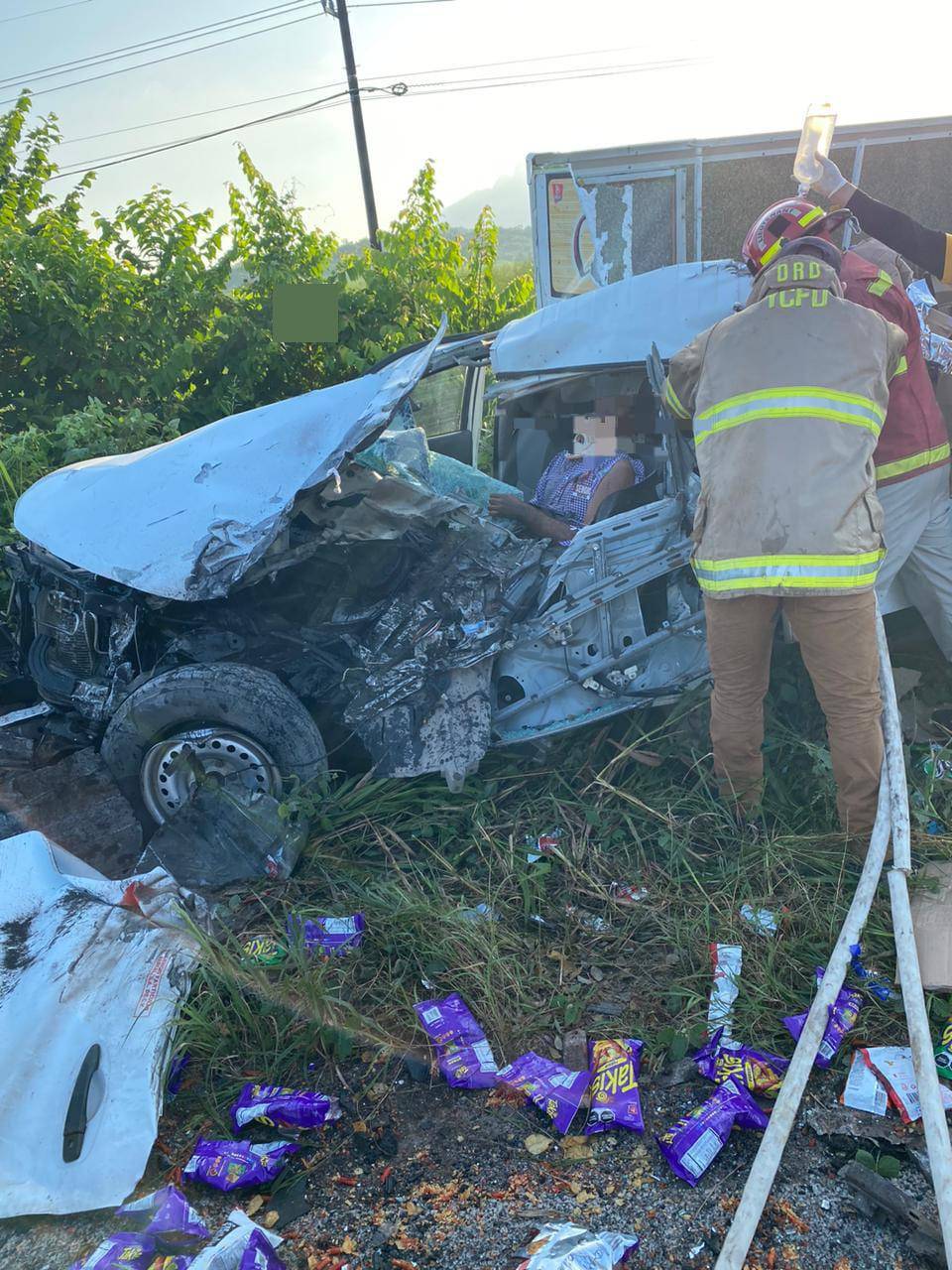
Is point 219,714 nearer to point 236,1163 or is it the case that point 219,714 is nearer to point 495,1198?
point 236,1163

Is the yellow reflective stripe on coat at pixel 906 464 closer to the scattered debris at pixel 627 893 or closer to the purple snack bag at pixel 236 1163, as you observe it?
the scattered debris at pixel 627 893

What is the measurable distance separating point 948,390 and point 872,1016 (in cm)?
225

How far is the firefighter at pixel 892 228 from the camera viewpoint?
351 centimetres

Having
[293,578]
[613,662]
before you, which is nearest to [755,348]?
[613,662]

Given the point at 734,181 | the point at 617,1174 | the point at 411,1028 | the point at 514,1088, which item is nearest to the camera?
the point at 617,1174

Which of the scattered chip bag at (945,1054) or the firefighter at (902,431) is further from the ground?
the firefighter at (902,431)

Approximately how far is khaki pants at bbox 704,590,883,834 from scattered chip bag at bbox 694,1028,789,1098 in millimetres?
894

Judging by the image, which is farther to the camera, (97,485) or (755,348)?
(97,485)

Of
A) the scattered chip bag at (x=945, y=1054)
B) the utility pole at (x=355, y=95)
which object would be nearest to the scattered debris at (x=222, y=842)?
the scattered chip bag at (x=945, y=1054)

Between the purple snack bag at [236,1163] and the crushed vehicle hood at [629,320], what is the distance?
2.70 metres

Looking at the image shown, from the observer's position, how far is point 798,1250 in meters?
1.79

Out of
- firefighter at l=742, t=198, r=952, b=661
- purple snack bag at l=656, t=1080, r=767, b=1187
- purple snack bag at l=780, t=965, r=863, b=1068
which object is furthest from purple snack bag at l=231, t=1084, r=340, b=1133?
firefighter at l=742, t=198, r=952, b=661

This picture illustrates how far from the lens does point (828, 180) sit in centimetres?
361

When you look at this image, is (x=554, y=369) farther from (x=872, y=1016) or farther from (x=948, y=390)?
(x=872, y=1016)
